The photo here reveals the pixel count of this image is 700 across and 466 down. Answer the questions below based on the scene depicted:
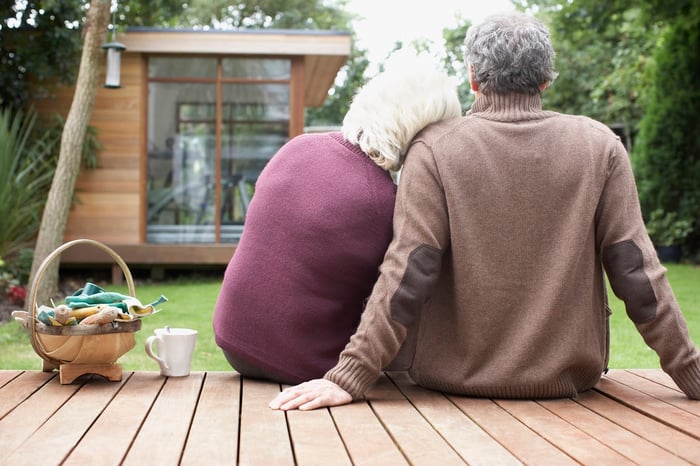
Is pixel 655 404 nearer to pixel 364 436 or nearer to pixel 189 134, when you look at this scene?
pixel 364 436

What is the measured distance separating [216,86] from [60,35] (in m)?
1.64

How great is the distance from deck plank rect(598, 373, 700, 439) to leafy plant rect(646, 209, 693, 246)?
25.6 ft

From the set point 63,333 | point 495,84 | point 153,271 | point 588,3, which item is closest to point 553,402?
point 495,84

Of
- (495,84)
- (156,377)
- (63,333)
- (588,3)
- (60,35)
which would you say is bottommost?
(156,377)

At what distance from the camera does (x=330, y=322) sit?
2568mm

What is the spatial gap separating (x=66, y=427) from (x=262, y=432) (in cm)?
45

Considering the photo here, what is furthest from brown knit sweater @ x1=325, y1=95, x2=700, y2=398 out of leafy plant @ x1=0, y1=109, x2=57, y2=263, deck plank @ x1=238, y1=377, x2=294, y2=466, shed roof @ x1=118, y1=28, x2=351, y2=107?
shed roof @ x1=118, y1=28, x2=351, y2=107

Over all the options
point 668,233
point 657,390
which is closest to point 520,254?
point 657,390

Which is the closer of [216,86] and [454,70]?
[216,86]

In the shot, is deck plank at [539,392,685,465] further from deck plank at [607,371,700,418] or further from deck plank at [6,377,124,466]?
deck plank at [6,377,124,466]

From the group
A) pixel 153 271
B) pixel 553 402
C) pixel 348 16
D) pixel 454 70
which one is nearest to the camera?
pixel 553 402

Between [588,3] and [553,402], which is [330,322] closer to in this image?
[553,402]

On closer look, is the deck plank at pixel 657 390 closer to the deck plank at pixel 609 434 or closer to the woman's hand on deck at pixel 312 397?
the deck plank at pixel 609 434

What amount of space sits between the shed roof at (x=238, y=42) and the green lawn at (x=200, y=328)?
2388mm
